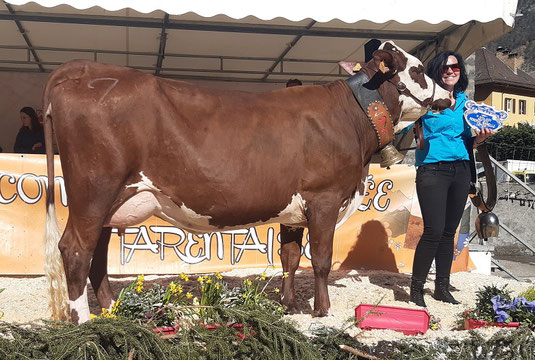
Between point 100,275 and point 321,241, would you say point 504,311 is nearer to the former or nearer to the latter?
point 321,241

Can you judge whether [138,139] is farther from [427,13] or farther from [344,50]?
[344,50]

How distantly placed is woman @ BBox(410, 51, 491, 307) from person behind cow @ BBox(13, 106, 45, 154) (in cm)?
542

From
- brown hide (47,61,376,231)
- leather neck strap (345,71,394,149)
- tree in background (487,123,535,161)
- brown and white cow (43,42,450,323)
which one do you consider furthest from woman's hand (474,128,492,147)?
tree in background (487,123,535,161)

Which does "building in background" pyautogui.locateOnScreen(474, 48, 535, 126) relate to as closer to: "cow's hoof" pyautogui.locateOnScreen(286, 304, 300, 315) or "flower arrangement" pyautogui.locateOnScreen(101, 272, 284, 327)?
"cow's hoof" pyautogui.locateOnScreen(286, 304, 300, 315)

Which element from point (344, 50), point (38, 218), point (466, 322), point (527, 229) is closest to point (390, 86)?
point (466, 322)

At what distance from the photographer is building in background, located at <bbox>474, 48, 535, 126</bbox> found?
44.7 m

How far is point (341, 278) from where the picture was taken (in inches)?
226

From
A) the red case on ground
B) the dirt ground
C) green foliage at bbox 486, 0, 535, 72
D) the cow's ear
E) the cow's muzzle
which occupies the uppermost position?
green foliage at bbox 486, 0, 535, 72

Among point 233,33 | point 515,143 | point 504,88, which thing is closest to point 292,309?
point 233,33

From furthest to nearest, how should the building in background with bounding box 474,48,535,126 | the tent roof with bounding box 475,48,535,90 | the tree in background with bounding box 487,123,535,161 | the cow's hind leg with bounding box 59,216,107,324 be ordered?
the building in background with bounding box 474,48,535,126 → the tent roof with bounding box 475,48,535,90 → the tree in background with bounding box 487,123,535,161 → the cow's hind leg with bounding box 59,216,107,324

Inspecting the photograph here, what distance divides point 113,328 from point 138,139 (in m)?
1.17

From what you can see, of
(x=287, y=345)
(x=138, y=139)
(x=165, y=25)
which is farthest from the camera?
(x=165, y=25)

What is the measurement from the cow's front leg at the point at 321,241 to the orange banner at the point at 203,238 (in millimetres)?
2504

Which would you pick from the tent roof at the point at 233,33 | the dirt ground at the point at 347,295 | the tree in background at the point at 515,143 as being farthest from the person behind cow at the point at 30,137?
the tree in background at the point at 515,143
